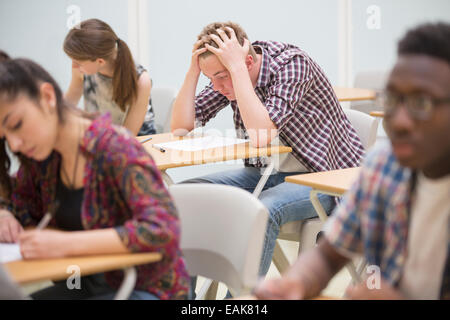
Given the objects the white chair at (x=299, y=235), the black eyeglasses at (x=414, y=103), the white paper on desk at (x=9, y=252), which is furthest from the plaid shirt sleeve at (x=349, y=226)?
the white chair at (x=299, y=235)

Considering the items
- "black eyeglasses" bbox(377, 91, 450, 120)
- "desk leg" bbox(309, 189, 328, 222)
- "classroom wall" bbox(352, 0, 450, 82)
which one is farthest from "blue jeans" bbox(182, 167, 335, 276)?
"classroom wall" bbox(352, 0, 450, 82)

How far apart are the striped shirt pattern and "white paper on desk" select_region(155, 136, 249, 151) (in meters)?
0.16

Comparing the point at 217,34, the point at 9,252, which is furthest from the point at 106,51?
the point at 9,252

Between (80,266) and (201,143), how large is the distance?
1.44 meters

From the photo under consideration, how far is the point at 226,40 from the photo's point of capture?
8.13 ft

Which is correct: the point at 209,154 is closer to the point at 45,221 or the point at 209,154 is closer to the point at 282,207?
the point at 282,207

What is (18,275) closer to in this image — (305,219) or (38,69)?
(38,69)

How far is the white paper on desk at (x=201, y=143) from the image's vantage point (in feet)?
8.32

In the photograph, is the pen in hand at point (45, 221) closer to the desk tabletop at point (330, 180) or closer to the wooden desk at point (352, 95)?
the desk tabletop at point (330, 180)

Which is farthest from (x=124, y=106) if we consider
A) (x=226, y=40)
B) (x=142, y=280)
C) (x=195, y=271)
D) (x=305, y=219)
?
(x=142, y=280)

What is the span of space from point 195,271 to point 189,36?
3.71 metres

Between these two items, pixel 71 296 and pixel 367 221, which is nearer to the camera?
pixel 367 221

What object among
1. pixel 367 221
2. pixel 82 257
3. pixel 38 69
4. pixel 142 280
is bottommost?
pixel 142 280

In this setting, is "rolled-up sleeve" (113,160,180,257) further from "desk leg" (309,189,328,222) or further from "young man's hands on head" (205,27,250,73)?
"young man's hands on head" (205,27,250,73)
